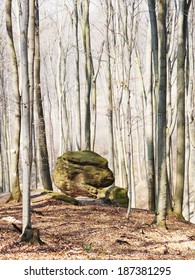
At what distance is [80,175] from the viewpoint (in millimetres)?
13336

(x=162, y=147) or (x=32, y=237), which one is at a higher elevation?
(x=162, y=147)

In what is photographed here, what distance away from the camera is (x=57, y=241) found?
6652mm

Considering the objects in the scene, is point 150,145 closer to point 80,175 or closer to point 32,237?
point 80,175

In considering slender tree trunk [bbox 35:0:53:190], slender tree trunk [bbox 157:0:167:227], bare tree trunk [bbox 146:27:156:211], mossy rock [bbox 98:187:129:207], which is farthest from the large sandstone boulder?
slender tree trunk [bbox 157:0:167:227]

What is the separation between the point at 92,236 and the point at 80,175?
606 cm

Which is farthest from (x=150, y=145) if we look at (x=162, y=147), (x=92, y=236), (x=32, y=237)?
(x=32, y=237)

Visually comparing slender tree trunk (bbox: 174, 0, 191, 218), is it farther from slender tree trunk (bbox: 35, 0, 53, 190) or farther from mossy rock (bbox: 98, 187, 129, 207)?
slender tree trunk (bbox: 35, 0, 53, 190)

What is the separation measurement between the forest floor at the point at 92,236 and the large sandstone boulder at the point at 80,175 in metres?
2.11

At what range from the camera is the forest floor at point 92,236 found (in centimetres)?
588

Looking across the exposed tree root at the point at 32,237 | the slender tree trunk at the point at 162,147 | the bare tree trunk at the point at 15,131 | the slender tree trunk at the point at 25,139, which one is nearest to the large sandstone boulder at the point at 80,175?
the bare tree trunk at the point at 15,131

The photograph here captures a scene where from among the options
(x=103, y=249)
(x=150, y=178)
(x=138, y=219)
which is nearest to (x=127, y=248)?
(x=103, y=249)

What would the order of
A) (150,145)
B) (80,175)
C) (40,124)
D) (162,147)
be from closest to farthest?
1. (162,147)
2. (150,145)
3. (40,124)
4. (80,175)
